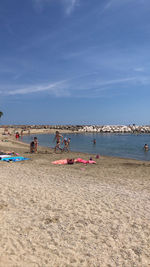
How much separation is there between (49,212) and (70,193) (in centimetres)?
202

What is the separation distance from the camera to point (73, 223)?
6637 mm

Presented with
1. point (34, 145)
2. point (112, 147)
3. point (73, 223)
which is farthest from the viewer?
point (112, 147)

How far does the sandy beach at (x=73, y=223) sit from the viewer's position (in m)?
5.08

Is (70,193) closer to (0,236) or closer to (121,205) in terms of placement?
(121,205)

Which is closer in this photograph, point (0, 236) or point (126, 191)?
point (0, 236)

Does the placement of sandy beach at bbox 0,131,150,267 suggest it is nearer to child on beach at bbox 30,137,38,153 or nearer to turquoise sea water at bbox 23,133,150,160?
child on beach at bbox 30,137,38,153

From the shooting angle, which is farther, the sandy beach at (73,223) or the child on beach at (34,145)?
the child on beach at (34,145)

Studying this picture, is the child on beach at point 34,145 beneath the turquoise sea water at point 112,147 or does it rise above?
above

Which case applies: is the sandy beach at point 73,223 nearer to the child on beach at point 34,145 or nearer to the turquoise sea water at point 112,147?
the child on beach at point 34,145

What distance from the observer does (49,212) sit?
735 cm

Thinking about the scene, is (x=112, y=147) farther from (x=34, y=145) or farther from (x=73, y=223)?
(x=73, y=223)

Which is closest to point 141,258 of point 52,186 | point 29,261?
point 29,261

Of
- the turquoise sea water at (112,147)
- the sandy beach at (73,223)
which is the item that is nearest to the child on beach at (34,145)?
the turquoise sea water at (112,147)

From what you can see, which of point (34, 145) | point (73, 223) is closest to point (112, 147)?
point (34, 145)
